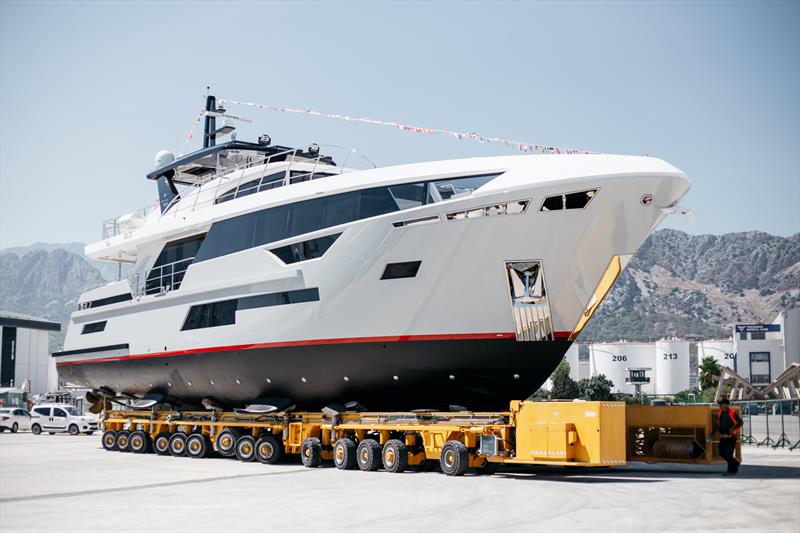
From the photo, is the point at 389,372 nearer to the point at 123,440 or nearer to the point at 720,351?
the point at 123,440

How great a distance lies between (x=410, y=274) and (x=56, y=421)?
91.0 ft

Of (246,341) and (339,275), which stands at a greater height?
(339,275)

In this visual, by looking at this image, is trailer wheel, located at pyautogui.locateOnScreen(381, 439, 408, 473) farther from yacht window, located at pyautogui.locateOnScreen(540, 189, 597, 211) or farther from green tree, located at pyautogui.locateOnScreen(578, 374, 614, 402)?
green tree, located at pyautogui.locateOnScreen(578, 374, 614, 402)

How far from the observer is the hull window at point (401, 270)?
656 inches

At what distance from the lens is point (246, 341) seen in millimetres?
19750

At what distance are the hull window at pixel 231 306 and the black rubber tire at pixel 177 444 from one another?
10.1 ft

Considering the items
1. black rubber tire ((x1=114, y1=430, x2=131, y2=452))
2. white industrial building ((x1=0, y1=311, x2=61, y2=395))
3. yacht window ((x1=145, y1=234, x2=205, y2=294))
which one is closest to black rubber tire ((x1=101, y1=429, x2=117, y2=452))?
black rubber tire ((x1=114, y1=430, x2=131, y2=452))

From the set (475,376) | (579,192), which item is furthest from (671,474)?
(579,192)

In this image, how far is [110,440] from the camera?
25.2 m

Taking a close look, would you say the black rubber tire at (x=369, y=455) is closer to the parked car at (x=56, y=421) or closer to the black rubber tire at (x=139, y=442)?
the black rubber tire at (x=139, y=442)

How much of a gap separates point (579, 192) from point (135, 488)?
979cm

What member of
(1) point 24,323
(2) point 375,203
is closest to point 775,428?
(2) point 375,203

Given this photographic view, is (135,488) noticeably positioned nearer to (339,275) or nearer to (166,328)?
(339,275)

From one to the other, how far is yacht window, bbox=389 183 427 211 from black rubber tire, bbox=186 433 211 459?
9.15 meters
